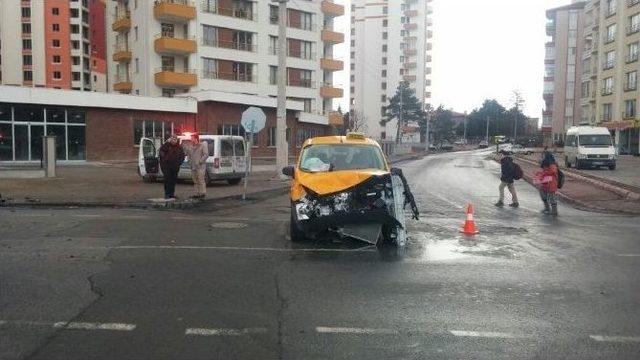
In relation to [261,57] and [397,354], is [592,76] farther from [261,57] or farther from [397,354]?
[397,354]

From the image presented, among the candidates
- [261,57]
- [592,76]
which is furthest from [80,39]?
[592,76]

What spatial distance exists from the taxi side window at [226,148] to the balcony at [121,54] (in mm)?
34918

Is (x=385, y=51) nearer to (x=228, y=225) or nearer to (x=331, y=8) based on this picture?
(x=331, y=8)

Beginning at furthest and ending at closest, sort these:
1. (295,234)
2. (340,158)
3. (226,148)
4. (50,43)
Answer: (50,43)
(226,148)
(340,158)
(295,234)

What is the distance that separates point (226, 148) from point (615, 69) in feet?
186

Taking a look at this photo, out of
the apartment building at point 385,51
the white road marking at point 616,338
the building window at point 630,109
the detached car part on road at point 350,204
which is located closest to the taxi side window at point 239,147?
the detached car part on road at point 350,204

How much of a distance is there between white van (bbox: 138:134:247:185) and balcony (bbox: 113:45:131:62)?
32.9 meters

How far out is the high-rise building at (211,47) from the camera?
4906 centimetres

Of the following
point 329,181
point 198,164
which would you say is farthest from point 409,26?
point 329,181

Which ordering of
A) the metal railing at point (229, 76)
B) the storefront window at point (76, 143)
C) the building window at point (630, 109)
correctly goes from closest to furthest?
the storefront window at point (76, 143) → the metal railing at point (229, 76) → the building window at point (630, 109)

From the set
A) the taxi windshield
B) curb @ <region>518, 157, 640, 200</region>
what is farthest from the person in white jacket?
curb @ <region>518, 157, 640, 200</region>

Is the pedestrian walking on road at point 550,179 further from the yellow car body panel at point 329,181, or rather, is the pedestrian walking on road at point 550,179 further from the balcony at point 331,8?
the balcony at point 331,8

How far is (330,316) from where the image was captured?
5680 millimetres

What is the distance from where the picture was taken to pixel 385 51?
12088cm
